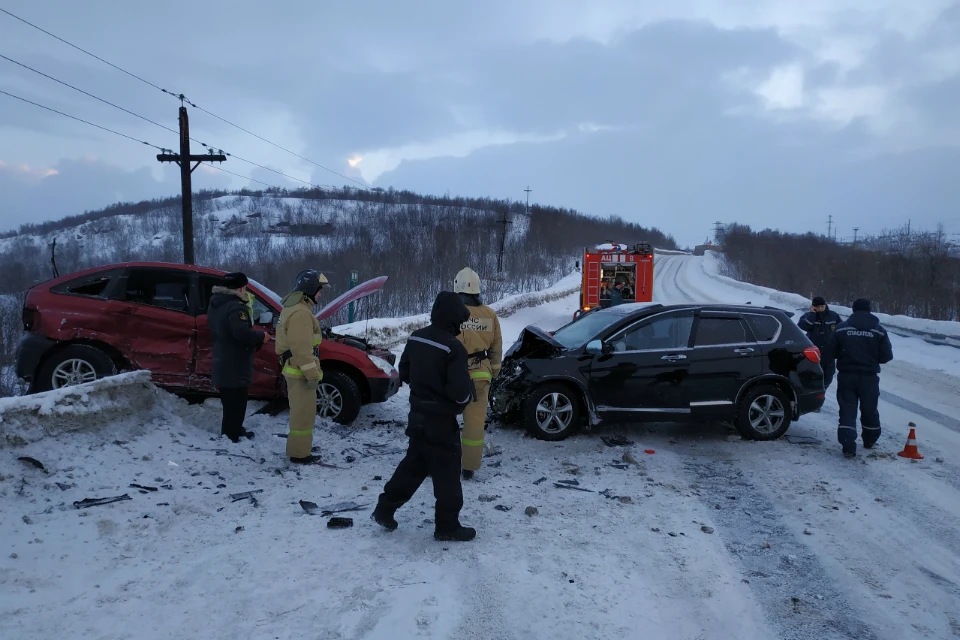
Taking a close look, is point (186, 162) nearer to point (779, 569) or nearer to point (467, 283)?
point (467, 283)

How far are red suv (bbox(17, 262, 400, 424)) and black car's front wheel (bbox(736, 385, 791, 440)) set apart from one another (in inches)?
168

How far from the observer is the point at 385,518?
4.32 metres

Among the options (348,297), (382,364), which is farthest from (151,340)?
(382,364)

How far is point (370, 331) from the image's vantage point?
13297mm

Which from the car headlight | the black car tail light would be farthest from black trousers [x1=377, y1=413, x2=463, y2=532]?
the black car tail light

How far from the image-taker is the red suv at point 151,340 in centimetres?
662

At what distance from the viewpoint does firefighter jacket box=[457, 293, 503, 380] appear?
18.2 ft

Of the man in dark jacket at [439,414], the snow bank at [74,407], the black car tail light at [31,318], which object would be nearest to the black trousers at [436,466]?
the man in dark jacket at [439,414]

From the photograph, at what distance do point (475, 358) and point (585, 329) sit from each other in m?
2.59

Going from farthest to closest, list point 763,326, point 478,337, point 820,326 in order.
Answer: point 820,326
point 763,326
point 478,337

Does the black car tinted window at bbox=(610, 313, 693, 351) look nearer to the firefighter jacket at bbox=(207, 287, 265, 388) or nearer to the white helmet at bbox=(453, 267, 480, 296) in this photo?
the white helmet at bbox=(453, 267, 480, 296)

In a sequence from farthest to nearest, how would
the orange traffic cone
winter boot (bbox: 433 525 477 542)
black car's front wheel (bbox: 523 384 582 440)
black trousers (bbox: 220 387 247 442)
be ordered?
black car's front wheel (bbox: 523 384 582 440) → the orange traffic cone → black trousers (bbox: 220 387 247 442) → winter boot (bbox: 433 525 477 542)

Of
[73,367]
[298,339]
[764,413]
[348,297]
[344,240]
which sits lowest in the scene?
[764,413]

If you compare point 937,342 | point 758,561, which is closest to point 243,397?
point 758,561
